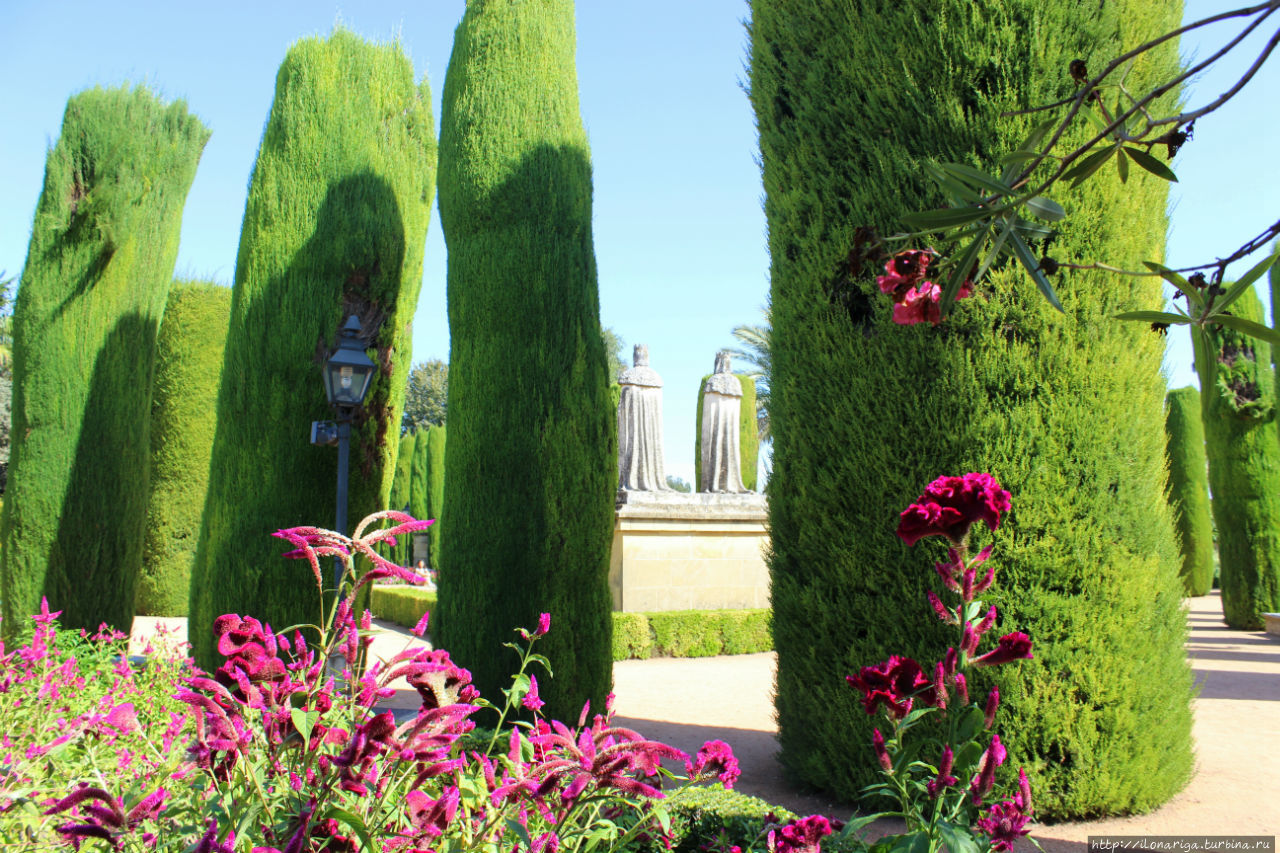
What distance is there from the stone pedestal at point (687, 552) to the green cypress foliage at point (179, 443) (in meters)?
7.56

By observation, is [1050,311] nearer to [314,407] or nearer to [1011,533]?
[1011,533]

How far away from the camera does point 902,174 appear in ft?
14.6

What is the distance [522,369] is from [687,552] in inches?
279

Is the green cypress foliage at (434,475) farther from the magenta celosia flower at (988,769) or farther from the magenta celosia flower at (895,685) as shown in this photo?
the magenta celosia flower at (988,769)

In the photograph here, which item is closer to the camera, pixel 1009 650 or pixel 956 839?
pixel 956 839

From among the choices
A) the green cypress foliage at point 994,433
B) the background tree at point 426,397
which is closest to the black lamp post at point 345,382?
the green cypress foliage at point 994,433

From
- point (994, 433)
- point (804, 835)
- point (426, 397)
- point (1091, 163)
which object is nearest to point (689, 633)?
point (994, 433)

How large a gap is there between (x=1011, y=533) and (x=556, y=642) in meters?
3.08

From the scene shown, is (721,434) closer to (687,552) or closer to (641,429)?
(641,429)

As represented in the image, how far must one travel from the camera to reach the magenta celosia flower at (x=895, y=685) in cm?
147

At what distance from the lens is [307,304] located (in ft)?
23.1

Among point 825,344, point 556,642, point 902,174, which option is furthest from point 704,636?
point 902,174

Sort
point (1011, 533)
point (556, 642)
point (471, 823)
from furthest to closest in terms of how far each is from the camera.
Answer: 1. point (556, 642)
2. point (1011, 533)
3. point (471, 823)

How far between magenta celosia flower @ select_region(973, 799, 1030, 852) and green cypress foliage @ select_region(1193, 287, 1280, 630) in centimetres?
1551
